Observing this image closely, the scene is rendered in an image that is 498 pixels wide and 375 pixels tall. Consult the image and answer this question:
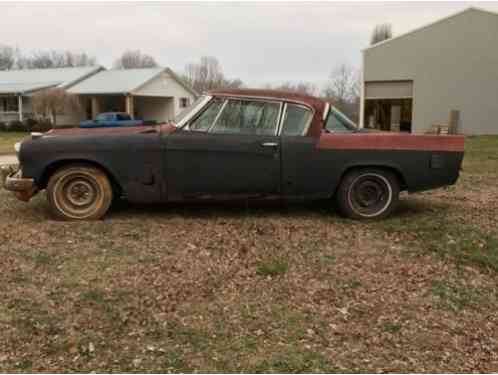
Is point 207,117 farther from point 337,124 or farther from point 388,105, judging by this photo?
point 388,105

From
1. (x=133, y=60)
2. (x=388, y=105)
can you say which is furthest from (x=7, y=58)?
(x=388, y=105)

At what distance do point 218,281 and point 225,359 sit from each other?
1164mm

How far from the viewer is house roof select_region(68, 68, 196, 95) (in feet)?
111

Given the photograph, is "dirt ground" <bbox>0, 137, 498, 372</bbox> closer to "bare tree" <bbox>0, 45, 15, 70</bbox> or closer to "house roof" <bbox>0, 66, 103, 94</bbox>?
"house roof" <bbox>0, 66, 103, 94</bbox>

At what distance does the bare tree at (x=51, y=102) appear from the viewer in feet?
105

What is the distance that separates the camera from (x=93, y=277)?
14.1 ft

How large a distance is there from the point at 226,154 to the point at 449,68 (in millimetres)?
22133

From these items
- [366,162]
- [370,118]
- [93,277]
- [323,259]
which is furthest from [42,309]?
[370,118]

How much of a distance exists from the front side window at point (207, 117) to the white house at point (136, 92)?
28560 millimetres

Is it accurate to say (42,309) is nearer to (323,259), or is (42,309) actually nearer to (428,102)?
(323,259)

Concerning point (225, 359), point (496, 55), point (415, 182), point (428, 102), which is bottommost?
point (225, 359)

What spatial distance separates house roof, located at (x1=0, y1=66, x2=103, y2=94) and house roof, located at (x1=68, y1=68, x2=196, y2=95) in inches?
34.3

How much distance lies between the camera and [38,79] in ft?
125

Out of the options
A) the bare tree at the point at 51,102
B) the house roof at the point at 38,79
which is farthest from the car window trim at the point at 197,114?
the house roof at the point at 38,79
